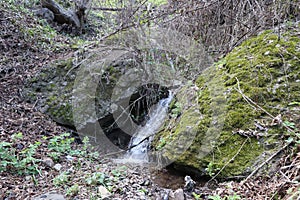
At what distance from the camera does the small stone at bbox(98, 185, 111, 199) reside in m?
2.08

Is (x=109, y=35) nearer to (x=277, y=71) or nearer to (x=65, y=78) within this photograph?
(x=65, y=78)

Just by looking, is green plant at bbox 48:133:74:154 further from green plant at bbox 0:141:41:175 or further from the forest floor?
green plant at bbox 0:141:41:175

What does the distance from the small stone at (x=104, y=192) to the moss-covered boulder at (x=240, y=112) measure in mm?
783

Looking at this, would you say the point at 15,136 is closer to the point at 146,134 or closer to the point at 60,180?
the point at 60,180

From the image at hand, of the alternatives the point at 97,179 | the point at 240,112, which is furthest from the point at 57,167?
the point at 240,112

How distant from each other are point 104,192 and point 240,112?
1551mm

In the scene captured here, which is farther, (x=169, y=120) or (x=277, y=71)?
(x=169, y=120)

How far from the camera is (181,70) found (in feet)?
14.4

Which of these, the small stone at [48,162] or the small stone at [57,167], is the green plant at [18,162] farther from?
the small stone at [57,167]

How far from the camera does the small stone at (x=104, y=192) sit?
2.08 meters

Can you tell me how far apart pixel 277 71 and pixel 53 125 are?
2.93m

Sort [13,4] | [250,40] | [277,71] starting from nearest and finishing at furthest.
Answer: [277,71] → [250,40] → [13,4]

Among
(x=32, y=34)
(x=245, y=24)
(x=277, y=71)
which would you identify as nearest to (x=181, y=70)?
(x=245, y=24)

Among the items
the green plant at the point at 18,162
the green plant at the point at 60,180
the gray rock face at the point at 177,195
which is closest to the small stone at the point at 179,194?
the gray rock face at the point at 177,195
